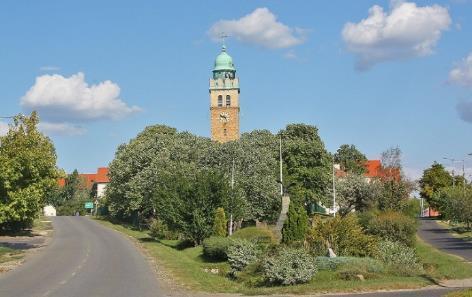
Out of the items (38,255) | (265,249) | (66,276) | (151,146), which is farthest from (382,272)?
(151,146)

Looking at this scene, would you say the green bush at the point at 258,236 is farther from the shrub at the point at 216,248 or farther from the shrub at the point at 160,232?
the shrub at the point at 160,232

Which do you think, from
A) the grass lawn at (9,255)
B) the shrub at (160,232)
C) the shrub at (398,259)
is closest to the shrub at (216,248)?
the shrub at (398,259)

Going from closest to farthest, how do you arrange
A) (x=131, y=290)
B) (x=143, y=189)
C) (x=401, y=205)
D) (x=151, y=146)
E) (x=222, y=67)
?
(x=131, y=290) < (x=401, y=205) < (x=143, y=189) < (x=151, y=146) < (x=222, y=67)

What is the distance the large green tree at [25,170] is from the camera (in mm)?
35062

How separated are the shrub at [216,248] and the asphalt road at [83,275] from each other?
333 cm

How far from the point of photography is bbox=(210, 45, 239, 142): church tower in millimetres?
104725

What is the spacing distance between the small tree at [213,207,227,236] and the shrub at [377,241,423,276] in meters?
15.0

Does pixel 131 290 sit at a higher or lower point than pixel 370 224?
lower

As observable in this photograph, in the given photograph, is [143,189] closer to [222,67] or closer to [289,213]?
[289,213]

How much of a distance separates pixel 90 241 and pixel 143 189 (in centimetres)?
1807

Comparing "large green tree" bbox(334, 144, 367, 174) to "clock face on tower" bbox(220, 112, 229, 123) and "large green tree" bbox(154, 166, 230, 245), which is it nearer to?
"clock face on tower" bbox(220, 112, 229, 123)

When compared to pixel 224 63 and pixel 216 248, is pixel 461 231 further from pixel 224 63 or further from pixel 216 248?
pixel 224 63

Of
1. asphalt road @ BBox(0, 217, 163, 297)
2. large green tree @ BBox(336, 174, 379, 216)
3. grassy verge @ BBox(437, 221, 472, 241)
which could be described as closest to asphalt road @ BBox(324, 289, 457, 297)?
asphalt road @ BBox(0, 217, 163, 297)

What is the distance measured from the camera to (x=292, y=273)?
20.3 metres
